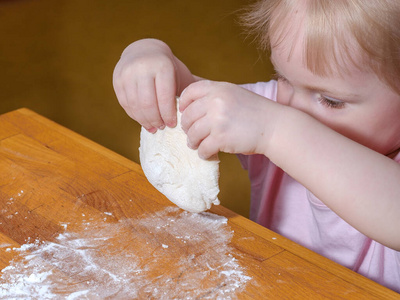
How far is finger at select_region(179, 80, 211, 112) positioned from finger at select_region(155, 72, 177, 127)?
0.03m

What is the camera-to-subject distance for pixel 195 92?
701 millimetres

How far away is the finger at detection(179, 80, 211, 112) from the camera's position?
2.29 feet

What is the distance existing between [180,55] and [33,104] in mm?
736

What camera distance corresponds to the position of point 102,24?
261 centimetres

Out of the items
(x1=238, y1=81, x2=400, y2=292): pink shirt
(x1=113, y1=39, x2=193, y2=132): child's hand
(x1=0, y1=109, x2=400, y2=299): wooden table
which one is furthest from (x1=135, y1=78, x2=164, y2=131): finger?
(x1=238, y1=81, x2=400, y2=292): pink shirt

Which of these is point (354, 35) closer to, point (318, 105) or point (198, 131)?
point (318, 105)

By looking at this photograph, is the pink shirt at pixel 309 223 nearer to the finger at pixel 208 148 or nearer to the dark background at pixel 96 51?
the finger at pixel 208 148

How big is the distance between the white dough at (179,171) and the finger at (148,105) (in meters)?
0.02

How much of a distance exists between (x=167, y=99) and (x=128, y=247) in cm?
21

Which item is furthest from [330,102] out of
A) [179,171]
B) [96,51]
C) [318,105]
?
[96,51]

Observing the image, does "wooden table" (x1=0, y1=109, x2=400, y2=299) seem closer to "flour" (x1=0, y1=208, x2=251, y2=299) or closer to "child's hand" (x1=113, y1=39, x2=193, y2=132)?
"flour" (x1=0, y1=208, x2=251, y2=299)

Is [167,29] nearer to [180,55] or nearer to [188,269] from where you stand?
[180,55]

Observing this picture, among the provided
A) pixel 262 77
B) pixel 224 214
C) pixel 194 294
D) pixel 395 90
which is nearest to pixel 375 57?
pixel 395 90

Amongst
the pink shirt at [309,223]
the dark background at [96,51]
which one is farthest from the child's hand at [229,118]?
the dark background at [96,51]
